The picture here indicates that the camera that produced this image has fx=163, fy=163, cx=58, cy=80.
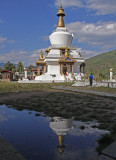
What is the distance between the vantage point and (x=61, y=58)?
4312cm

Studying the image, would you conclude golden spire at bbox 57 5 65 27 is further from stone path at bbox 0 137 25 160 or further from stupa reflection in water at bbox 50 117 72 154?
stone path at bbox 0 137 25 160

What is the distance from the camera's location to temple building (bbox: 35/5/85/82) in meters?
42.5

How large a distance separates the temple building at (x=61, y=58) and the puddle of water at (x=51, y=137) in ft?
114

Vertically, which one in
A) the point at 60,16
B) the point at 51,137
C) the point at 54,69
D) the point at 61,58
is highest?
the point at 60,16

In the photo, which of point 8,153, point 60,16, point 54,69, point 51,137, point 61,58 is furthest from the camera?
point 60,16

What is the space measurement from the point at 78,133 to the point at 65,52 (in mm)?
40385

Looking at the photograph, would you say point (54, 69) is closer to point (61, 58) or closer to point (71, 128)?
point (61, 58)

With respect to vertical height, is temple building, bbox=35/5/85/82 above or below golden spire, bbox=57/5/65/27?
below

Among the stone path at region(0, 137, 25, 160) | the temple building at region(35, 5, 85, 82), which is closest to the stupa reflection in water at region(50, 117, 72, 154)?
the stone path at region(0, 137, 25, 160)

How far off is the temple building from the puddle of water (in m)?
34.8

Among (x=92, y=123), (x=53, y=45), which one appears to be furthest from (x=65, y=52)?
(x=92, y=123)

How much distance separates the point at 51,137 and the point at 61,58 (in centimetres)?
3924

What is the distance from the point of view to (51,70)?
4441 cm

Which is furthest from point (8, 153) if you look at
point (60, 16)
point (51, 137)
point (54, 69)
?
point (60, 16)
